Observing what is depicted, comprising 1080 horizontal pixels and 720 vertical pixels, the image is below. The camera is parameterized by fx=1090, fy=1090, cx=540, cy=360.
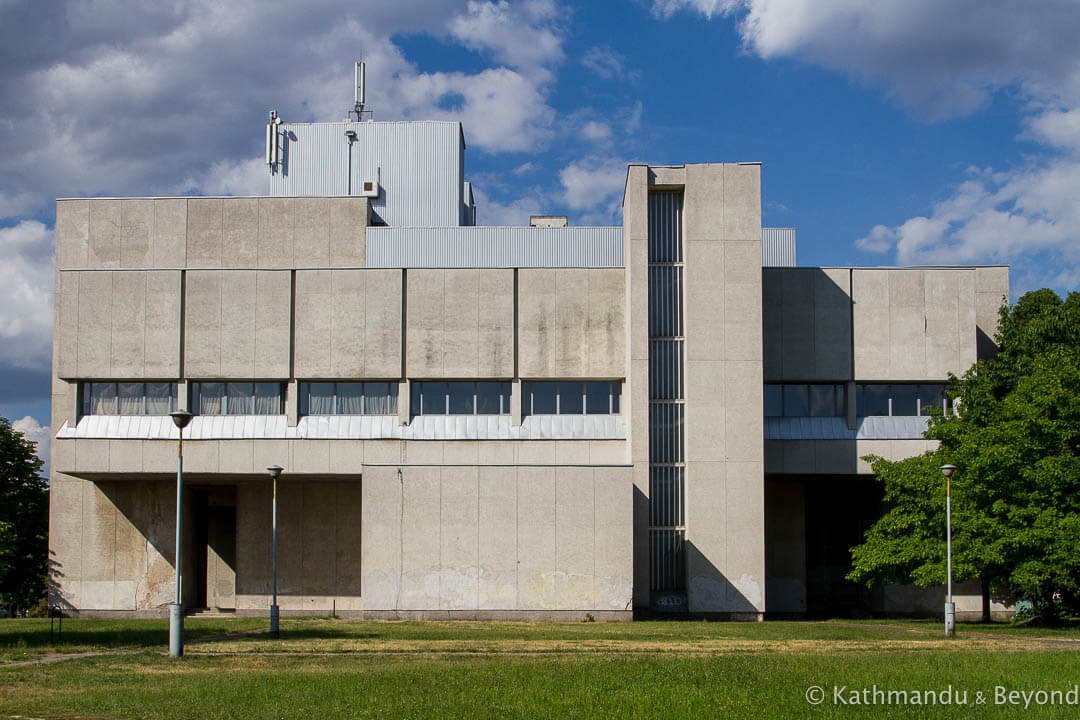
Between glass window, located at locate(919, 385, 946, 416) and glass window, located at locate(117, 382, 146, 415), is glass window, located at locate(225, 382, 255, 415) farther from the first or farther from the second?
glass window, located at locate(919, 385, 946, 416)

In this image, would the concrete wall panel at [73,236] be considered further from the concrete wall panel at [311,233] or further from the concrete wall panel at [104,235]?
the concrete wall panel at [311,233]

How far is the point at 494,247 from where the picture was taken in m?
48.2

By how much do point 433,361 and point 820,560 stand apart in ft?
68.9

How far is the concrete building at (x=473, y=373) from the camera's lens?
145 feet

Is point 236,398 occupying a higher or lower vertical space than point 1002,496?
higher

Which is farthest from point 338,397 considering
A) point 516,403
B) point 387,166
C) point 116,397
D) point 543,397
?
point 387,166

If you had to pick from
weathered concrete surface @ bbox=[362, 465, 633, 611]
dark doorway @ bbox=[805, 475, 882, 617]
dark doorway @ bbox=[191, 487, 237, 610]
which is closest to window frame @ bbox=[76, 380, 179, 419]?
dark doorway @ bbox=[191, 487, 237, 610]

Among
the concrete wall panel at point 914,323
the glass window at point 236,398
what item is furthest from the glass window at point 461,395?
the concrete wall panel at point 914,323

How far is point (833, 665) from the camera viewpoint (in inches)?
810

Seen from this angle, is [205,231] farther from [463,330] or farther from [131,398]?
[463,330]

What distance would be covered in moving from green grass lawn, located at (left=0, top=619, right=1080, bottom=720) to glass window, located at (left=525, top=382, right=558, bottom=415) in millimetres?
17137

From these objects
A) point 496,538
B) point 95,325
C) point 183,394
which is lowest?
point 496,538

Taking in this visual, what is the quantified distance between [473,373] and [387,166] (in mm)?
14634

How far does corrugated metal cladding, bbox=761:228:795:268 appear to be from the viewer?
162 feet
